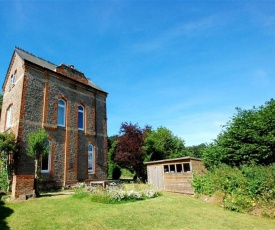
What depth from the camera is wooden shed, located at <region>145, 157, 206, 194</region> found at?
15011 millimetres

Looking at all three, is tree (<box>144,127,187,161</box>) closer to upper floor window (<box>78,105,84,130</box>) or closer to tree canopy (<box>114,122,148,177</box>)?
tree canopy (<box>114,122,148,177</box>)

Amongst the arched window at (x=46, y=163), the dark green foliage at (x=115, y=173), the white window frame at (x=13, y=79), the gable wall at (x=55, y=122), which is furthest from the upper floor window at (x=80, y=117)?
the dark green foliage at (x=115, y=173)

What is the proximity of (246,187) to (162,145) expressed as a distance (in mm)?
13366

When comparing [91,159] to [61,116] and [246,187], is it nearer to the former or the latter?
[61,116]

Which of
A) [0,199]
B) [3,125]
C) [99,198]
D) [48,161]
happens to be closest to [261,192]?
[99,198]

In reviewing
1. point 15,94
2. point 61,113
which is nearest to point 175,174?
point 61,113

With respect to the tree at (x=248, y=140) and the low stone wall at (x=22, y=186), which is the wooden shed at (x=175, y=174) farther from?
the low stone wall at (x=22, y=186)

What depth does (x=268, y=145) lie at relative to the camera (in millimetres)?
13969

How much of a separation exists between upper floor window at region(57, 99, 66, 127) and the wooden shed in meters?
8.66

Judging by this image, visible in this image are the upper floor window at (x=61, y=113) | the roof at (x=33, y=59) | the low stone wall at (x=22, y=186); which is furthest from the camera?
the upper floor window at (x=61, y=113)

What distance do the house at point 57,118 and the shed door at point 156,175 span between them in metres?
5.00

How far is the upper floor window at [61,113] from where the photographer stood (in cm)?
1803

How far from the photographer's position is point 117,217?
8.20 metres

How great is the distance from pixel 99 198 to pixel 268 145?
11.5 metres
